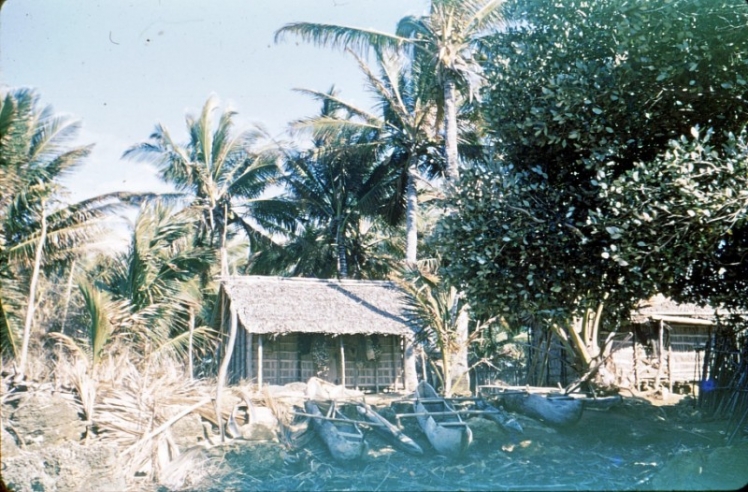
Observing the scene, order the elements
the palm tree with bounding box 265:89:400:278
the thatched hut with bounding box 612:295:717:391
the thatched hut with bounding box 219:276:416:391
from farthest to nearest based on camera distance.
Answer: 1. the palm tree with bounding box 265:89:400:278
2. the thatched hut with bounding box 612:295:717:391
3. the thatched hut with bounding box 219:276:416:391

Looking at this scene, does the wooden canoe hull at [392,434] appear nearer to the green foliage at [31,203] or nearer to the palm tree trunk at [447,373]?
the palm tree trunk at [447,373]

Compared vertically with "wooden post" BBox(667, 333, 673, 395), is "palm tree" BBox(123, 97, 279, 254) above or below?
above

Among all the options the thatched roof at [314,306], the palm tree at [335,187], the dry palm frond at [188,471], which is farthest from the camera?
the palm tree at [335,187]

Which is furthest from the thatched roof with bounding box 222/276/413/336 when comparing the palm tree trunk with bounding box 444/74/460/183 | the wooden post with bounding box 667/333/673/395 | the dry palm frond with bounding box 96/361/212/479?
the wooden post with bounding box 667/333/673/395

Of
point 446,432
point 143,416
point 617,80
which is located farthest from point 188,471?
point 617,80

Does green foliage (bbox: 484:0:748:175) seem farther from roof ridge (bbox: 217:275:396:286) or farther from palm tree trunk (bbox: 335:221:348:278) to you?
palm tree trunk (bbox: 335:221:348:278)

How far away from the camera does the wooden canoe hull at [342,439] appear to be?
1007 cm

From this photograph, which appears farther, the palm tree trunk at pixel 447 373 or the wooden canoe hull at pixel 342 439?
the palm tree trunk at pixel 447 373

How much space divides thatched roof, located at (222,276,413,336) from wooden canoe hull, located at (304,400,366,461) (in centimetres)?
586

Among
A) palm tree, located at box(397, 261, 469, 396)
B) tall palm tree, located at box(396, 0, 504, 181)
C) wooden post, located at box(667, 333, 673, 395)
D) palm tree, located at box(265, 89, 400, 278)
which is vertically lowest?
wooden post, located at box(667, 333, 673, 395)

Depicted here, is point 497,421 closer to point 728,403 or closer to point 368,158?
point 728,403

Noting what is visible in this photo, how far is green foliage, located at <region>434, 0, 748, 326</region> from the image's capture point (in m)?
7.54

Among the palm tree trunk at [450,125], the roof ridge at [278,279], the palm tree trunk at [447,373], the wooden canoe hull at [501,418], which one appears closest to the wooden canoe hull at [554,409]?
the wooden canoe hull at [501,418]

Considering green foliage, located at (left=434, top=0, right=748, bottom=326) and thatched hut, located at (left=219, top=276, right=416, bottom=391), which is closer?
green foliage, located at (left=434, top=0, right=748, bottom=326)
